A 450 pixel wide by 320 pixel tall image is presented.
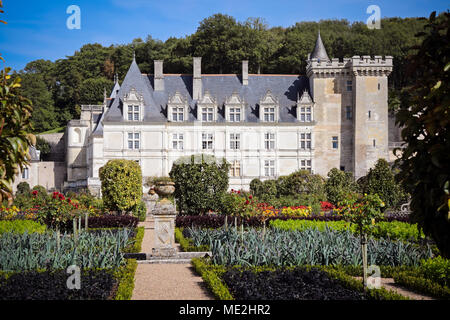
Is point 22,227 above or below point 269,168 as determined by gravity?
below

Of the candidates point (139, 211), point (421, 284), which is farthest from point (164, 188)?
point (139, 211)

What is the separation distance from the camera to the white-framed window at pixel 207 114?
38.4m

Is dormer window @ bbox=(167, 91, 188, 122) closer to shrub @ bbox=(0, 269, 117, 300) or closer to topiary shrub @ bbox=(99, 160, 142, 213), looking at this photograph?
topiary shrub @ bbox=(99, 160, 142, 213)

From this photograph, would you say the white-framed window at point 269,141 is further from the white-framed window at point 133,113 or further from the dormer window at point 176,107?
the white-framed window at point 133,113

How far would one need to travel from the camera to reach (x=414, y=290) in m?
8.44

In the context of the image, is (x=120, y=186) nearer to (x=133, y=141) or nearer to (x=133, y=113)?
(x=133, y=141)

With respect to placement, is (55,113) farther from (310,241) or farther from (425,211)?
(425,211)

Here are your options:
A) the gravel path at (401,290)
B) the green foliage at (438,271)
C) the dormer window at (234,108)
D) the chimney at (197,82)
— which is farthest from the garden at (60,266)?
the chimney at (197,82)

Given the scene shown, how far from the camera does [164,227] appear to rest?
39.0 ft

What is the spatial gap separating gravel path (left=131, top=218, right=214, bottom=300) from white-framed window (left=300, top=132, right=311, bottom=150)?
28890 millimetres

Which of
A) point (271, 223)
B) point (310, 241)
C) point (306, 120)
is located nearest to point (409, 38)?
point (306, 120)

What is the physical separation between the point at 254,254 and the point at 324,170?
1212 inches

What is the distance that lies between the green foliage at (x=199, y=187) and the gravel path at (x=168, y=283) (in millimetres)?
9772

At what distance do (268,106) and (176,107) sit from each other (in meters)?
7.49
